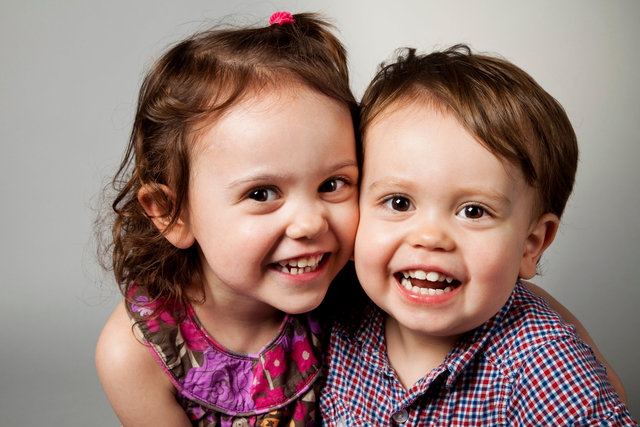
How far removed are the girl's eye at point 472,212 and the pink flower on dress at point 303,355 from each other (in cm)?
58

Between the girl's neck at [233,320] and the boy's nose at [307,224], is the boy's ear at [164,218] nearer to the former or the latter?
the girl's neck at [233,320]

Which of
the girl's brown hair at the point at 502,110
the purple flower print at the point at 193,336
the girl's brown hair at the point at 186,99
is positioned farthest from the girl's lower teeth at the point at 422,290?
the purple flower print at the point at 193,336

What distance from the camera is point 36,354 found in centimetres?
249

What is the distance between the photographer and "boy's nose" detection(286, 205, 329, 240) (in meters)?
1.52

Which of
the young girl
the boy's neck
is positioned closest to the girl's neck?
the young girl

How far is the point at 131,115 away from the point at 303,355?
44.2 inches

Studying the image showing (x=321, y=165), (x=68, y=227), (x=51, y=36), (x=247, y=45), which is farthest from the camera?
(x=68, y=227)

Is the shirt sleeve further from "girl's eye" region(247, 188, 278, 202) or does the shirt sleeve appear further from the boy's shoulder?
"girl's eye" region(247, 188, 278, 202)

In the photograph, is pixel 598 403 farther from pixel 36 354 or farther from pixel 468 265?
pixel 36 354

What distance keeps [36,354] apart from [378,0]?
1.62 meters

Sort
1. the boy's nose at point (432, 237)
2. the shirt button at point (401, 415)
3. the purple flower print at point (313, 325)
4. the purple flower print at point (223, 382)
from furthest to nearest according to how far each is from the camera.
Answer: the purple flower print at point (313, 325), the purple flower print at point (223, 382), the shirt button at point (401, 415), the boy's nose at point (432, 237)

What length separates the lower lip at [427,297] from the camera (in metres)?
1.47

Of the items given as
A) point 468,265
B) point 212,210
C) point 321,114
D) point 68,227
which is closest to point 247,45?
point 321,114

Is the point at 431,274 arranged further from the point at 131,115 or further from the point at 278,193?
the point at 131,115
